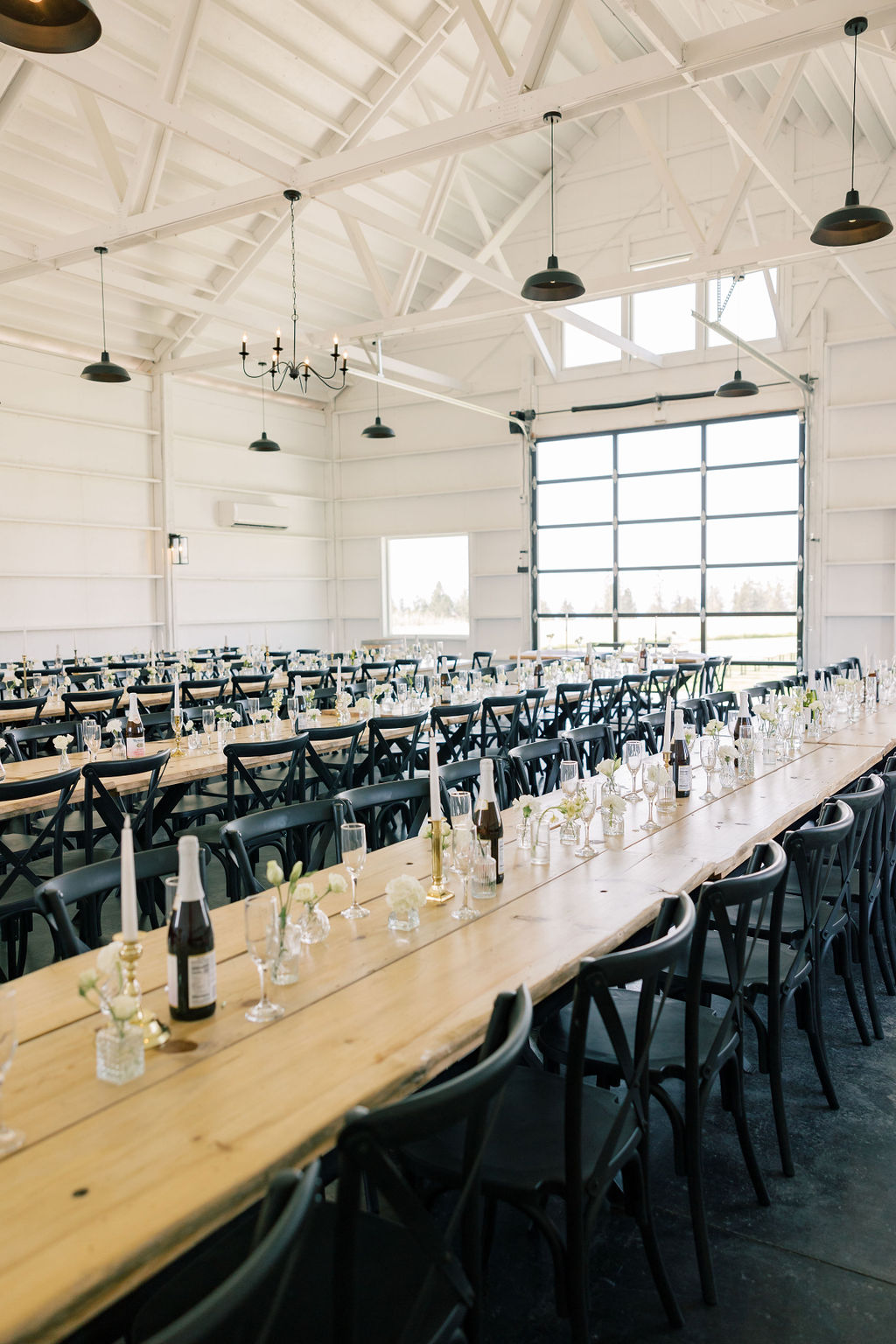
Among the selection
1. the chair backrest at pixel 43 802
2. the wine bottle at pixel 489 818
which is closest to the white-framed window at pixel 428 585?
the chair backrest at pixel 43 802

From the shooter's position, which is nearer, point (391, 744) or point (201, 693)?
point (391, 744)

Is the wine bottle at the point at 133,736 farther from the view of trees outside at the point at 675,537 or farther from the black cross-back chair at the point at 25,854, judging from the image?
the view of trees outside at the point at 675,537

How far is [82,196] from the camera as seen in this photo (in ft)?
34.0

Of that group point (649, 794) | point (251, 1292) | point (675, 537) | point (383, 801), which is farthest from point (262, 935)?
point (675, 537)

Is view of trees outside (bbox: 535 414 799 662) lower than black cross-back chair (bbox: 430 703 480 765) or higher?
higher

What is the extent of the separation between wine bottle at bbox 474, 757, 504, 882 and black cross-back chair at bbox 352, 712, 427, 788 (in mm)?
2860

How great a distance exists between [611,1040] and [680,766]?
2019 millimetres

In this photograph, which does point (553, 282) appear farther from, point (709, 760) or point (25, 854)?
point (25, 854)

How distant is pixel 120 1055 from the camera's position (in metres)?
1.58

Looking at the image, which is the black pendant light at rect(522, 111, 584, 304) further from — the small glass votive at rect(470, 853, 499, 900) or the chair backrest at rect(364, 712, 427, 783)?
the small glass votive at rect(470, 853, 499, 900)

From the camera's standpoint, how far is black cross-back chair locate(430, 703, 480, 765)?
236 inches

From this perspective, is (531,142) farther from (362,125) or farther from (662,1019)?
(662,1019)

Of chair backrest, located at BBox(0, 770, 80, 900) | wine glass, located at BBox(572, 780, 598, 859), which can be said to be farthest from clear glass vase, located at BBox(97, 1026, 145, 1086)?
chair backrest, located at BBox(0, 770, 80, 900)

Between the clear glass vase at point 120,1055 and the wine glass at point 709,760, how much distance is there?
2.57m
